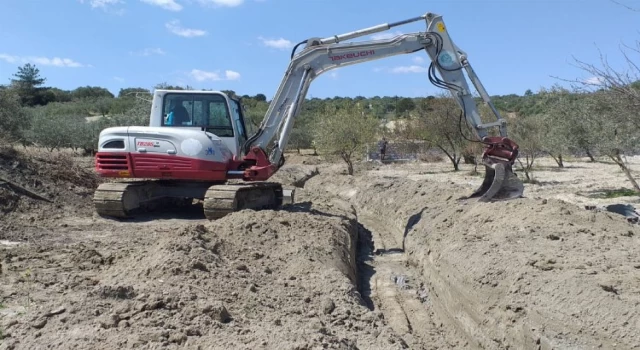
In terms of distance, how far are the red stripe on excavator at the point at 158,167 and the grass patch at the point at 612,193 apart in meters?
9.80

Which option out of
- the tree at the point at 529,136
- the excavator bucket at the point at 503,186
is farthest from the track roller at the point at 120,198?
the tree at the point at 529,136

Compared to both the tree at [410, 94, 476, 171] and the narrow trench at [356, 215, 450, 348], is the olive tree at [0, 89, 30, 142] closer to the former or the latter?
the narrow trench at [356, 215, 450, 348]

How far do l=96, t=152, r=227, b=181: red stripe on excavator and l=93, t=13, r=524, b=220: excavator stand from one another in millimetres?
19

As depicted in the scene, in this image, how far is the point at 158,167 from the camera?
10383 millimetres

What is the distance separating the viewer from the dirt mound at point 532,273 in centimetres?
500

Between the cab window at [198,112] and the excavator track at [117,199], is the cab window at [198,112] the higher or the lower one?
the higher one

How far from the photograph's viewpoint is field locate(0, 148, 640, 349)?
14.0 ft

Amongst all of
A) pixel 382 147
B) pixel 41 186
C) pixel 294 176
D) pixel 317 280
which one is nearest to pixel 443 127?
A: pixel 382 147

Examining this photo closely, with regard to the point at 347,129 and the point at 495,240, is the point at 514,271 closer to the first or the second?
the point at 495,240

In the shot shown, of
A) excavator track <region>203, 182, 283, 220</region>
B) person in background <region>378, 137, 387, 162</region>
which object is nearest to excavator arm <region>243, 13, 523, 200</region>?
excavator track <region>203, 182, 283, 220</region>

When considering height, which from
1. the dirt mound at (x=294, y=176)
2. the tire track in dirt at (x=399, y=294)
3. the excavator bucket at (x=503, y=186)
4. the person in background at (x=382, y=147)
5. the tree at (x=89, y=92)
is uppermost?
the tree at (x=89, y=92)

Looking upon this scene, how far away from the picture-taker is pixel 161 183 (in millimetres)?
11664

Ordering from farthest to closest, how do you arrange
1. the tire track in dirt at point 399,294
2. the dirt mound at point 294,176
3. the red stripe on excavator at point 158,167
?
the dirt mound at point 294,176 → the red stripe on excavator at point 158,167 → the tire track in dirt at point 399,294

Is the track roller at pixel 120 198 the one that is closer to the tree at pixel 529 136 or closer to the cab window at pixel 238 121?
the cab window at pixel 238 121
